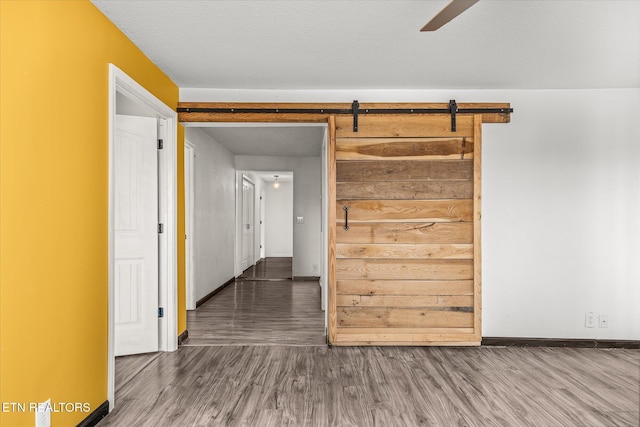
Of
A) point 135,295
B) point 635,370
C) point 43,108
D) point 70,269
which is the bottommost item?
point 635,370

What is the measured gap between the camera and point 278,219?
11688mm

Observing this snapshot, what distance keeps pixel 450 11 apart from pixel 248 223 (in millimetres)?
7336

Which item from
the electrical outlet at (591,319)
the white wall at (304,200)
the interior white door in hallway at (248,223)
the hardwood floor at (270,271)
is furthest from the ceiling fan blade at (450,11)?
the interior white door in hallway at (248,223)

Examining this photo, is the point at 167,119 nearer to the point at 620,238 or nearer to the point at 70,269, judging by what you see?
the point at 70,269

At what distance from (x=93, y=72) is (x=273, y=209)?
9.41 m

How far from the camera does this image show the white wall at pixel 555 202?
370 centimetres

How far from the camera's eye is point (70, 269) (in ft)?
6.77

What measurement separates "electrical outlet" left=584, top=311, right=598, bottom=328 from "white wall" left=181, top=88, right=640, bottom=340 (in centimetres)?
4

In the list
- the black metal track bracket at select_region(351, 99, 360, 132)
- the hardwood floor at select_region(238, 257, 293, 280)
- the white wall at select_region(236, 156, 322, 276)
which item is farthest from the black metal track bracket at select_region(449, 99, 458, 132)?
the hardwood floor at select_region(238, 257, 293, 280)

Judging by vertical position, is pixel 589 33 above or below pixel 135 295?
above

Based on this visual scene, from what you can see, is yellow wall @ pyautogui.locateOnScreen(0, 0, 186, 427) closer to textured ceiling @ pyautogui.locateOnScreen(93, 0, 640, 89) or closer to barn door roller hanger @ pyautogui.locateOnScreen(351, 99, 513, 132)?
textured ceiling @ pyautogui.locateOnScreen(93, 0, 640, 89)

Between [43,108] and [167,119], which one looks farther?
[167,119]

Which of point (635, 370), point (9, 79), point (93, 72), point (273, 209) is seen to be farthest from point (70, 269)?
point (273, 209)

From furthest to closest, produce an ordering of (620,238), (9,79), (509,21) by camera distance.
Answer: (620,238) → (509,21) → (9,79)
